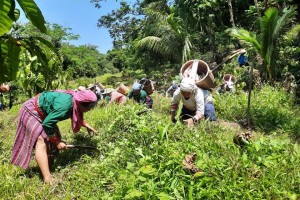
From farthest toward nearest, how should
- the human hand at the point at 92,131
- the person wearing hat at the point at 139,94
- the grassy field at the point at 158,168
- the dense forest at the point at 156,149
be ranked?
the person wearing hat at the point at 139,94 → the human hand at the point at 92,131 → the grassy field at the point at 158,168 → the dense forest at the point at 156,149

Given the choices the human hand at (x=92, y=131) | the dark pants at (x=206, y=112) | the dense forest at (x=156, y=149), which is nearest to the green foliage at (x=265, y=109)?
the dense forest at (x=156, y=149)

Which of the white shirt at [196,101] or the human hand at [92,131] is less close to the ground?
the white shirt at [196,101]

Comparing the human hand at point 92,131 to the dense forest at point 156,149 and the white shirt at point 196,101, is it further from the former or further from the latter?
the white shirt at point 196,101

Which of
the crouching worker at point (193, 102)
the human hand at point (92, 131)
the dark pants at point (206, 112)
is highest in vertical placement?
the crouching worker at point (193, 102)

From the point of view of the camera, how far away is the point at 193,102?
491cm

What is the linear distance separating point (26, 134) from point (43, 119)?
0.23m

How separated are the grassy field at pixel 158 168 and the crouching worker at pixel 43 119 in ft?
0.77

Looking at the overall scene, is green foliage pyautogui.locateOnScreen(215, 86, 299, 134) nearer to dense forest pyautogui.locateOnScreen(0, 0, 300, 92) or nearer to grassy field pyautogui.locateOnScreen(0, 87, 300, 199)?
dense forest pyautogui.locateOnScreen(0, 0, 300, 92)

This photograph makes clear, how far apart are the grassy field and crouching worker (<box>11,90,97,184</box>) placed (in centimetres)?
23

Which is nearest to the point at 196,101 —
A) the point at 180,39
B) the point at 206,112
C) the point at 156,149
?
the point at 206,112

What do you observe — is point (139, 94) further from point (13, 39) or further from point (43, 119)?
point (13, 39)

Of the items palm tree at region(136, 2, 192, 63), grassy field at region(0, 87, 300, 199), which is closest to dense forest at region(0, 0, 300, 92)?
palm tree at region(136, 2, 192, 63)

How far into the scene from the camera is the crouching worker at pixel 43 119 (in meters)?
3.78

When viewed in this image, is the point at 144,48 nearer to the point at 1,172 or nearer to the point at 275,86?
the point at 275,86
